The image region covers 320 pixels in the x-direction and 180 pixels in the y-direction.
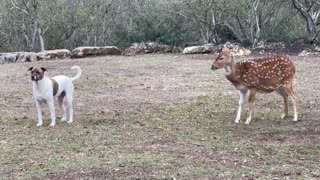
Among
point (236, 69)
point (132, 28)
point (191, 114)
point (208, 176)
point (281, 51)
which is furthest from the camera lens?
point (132, 28)

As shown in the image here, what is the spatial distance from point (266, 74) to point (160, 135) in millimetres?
1903

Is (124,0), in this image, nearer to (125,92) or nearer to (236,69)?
(125,92)

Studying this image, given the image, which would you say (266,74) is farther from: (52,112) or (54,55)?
(54,55)

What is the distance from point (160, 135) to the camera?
7828 mm

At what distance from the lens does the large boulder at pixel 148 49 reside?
22.1 m

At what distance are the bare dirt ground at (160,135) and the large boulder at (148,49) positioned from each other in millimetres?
8554

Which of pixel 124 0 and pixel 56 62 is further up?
pixel 124 0

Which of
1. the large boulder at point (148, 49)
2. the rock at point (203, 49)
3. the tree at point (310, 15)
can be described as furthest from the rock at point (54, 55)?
the tree at point (310, 15)

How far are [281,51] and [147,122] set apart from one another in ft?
41.8

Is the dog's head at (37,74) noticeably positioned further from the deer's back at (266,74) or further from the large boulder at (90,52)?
the large boulder at (90,52)

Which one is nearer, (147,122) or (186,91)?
(147,122)

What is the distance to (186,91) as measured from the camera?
12102 millimetres

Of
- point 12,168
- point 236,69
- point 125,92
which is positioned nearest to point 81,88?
point 125,92

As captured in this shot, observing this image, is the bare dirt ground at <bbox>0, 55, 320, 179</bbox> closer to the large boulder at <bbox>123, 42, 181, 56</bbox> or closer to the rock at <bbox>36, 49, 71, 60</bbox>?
the rock at <bbox>36, 49, 71, 60</bbox>
